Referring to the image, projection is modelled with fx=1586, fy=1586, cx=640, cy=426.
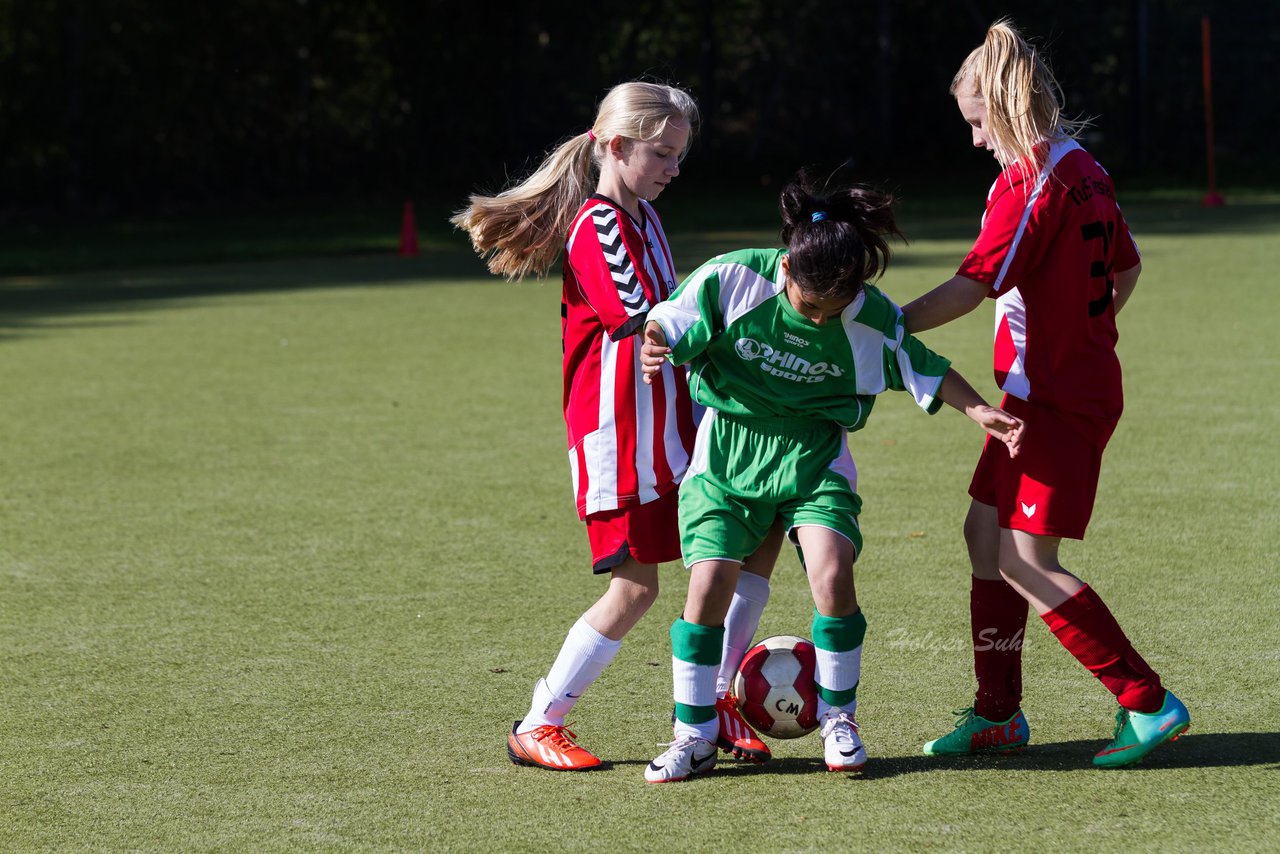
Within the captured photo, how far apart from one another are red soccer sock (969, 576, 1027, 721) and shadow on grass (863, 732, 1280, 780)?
130 millimetres

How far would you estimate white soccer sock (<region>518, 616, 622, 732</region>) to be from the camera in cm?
409

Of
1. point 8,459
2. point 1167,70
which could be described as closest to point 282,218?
point 1167,70

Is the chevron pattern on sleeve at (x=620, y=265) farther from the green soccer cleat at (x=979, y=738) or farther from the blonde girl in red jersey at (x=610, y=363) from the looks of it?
the green soccer cleat at (x=979, y=738)

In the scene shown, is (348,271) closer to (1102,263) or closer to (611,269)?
(611,269)

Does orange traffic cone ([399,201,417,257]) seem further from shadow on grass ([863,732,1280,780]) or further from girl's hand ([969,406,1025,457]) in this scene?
girl's hand ([969,406,1025,457])

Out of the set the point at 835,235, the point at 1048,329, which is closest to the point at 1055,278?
the point at 1048,329

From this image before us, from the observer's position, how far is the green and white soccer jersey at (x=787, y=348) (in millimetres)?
3816

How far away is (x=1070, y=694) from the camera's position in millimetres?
4551

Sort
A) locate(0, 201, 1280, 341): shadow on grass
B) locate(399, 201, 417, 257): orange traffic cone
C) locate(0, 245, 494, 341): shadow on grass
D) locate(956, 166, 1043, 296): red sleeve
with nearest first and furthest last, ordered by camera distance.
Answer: locate(956, 166, 1043, 296): red sleeve → locate(0, 245, 494, 341): shadow on grass → locate(0, 201, 1280, 341): shadow on grass → locate(399, 201, 417, 257): orange traffic cone

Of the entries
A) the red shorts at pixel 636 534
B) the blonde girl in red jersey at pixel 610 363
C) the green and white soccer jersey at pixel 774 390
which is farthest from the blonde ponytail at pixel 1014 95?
the red shorts at pixel 636 534

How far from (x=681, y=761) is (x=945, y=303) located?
1.29m

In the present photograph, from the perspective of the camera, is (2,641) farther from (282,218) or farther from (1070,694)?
(282,218)

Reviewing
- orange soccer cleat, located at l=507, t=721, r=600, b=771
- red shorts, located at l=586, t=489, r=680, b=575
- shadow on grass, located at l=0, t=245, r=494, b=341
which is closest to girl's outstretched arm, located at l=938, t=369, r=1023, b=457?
red shorts, located at l=586, t=489, r=680, b=575

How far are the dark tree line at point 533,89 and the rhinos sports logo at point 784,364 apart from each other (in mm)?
25699
